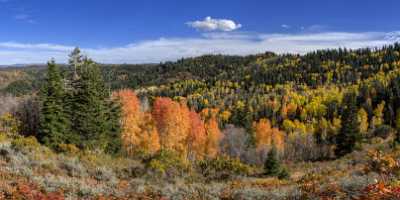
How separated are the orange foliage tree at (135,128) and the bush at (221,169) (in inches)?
1227

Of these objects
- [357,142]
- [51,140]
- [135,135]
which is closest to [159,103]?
[135,135]

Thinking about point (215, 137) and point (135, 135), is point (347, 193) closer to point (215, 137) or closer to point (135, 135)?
point (135, 135)

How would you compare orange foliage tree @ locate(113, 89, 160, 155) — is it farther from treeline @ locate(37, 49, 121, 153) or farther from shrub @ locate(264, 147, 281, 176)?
shrub @ locate(264, 147, 281, 176)

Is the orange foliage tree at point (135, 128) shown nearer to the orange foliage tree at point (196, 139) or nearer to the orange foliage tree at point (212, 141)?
the orange foliage tree at point (196, 139)

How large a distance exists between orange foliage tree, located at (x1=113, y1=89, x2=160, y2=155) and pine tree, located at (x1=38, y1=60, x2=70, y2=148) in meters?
12.8

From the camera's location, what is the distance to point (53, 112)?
43.4m

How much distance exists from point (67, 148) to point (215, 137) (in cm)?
5972

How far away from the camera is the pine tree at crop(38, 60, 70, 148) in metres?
41.5

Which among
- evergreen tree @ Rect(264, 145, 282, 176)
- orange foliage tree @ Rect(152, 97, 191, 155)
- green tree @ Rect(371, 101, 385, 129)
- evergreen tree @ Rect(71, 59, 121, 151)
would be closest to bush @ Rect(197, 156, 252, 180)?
evergreen tree @ Rect(264, 145, 282, 176)

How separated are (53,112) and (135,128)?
717 inches

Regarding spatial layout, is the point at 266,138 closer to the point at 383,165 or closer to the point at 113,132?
the point at 113,132

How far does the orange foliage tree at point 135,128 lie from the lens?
59.2 meters

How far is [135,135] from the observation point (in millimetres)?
60844

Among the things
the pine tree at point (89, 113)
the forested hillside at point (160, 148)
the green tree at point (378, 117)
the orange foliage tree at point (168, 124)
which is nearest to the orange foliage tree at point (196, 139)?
the forested hillside at point (160, 148)
